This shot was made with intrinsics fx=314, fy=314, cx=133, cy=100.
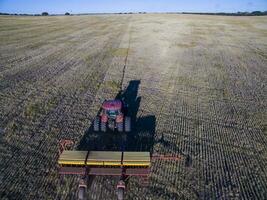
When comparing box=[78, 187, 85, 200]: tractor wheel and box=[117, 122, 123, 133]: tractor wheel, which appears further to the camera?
box=[117, 122, 123, 133]: tractor wheel

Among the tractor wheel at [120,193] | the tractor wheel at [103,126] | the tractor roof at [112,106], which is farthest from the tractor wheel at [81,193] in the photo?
the tractor roof at [112,106]

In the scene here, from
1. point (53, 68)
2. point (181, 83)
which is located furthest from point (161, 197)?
point (53, 68)

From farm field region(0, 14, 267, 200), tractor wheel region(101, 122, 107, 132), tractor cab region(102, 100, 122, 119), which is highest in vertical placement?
tractor cab region(102, 100, 122, 119)

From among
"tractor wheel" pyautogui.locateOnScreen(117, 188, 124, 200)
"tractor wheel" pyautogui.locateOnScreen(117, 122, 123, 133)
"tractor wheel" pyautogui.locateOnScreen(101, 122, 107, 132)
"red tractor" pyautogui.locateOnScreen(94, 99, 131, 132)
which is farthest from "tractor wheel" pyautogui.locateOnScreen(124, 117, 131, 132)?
"tractor wheel" pyautogui.locateOnScreen(117, 188, 124, 200)

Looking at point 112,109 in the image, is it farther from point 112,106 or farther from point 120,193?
point 120,193

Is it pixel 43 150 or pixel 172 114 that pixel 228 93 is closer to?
pixel 172 114

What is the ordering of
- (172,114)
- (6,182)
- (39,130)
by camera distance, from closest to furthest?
1. (6,182)
2. (39,130)
3. (172,114)

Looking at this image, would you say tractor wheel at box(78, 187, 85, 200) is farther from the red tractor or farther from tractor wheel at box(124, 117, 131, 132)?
tractor wheel at box(124, 117, 131, 132)
